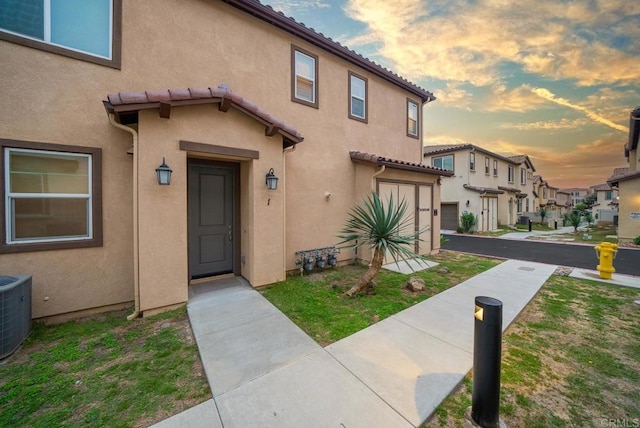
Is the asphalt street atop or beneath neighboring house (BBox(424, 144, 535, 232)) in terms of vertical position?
beneath

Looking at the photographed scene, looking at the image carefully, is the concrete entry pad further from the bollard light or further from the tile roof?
the tile roof

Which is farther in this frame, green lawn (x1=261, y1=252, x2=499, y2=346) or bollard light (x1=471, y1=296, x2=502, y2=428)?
green lawn (x1=261, y1=252, x2=499, y2=346)

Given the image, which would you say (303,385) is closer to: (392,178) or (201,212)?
(201,212)

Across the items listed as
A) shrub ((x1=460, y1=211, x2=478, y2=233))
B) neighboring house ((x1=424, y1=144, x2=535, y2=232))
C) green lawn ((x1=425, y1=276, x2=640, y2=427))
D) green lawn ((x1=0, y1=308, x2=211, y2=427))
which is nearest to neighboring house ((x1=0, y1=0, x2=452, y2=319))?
green lawn ((x1=0, y1=308, x2=211, y2=427))

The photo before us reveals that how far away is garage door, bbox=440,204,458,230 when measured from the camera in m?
19.4

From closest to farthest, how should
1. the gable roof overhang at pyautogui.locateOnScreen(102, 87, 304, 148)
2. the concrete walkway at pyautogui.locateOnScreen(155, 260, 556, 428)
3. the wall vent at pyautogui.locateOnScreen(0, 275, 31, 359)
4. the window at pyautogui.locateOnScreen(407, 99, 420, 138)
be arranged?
the concrete walkway at pyautogui.locateOnScreen(155, 260, 556, 428)
the wall vent at pyautogui.locateOnScreen(0, 275, 31, 359)
the gable roof overhang at pyautogui.locateOnScreen(102, 87, 304, 148)
the window at pyautogui.locateOnScreen(407, 99, 420, 138)

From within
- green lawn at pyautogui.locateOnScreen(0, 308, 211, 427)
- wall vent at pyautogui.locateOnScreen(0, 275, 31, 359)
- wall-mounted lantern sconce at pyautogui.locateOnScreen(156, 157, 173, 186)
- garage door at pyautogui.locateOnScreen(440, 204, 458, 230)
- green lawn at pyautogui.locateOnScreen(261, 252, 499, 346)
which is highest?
wall-mounted lantern sconce at pyautogui.locateOnScreen(156, 157, 173, 186)

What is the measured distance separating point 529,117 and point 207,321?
17.6 metres

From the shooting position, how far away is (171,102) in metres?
4.10

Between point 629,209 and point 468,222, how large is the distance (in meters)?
7.79

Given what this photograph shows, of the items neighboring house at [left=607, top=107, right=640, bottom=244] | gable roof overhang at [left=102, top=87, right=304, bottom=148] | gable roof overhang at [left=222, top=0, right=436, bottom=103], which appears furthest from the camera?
neighboring house at [left=607, top=107, right=640, bottom=244]

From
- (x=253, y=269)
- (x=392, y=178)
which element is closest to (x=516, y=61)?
(x=392, y=178)

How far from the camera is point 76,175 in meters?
4.23

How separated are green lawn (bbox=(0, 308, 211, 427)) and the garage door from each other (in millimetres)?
20625
